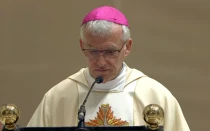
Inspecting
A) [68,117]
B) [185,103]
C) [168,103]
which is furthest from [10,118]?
[185,103]

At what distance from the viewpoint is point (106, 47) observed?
1.87 m

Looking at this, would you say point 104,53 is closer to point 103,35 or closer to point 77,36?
point 103,35

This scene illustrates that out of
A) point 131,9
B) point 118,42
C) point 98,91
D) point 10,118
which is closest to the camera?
point 10,118

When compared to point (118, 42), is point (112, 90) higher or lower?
lower

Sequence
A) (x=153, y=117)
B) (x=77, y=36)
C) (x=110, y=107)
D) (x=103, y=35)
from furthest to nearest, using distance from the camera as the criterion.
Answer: (x=77, y=36) → (x=110, y=107) → (x=103, y=35) → (x=153, y=117)

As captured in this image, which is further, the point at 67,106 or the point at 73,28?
the point at 73,28

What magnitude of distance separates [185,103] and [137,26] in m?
0.58

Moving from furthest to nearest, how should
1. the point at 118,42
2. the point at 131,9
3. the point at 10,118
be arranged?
1. the point at 131,9
2. the point at 118,42
3. the point at 10,118

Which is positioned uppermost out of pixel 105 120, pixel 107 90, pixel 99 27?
pixel 99 27

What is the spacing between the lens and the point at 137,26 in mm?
2932

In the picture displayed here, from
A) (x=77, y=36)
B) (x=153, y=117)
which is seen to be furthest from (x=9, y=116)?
(x=77, y=36)

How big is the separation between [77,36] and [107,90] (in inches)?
37.7

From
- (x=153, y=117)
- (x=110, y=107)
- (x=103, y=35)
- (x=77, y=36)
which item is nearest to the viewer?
(x=153, y=117)

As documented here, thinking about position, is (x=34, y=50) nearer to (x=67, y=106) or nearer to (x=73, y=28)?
(x=73, y=28)
